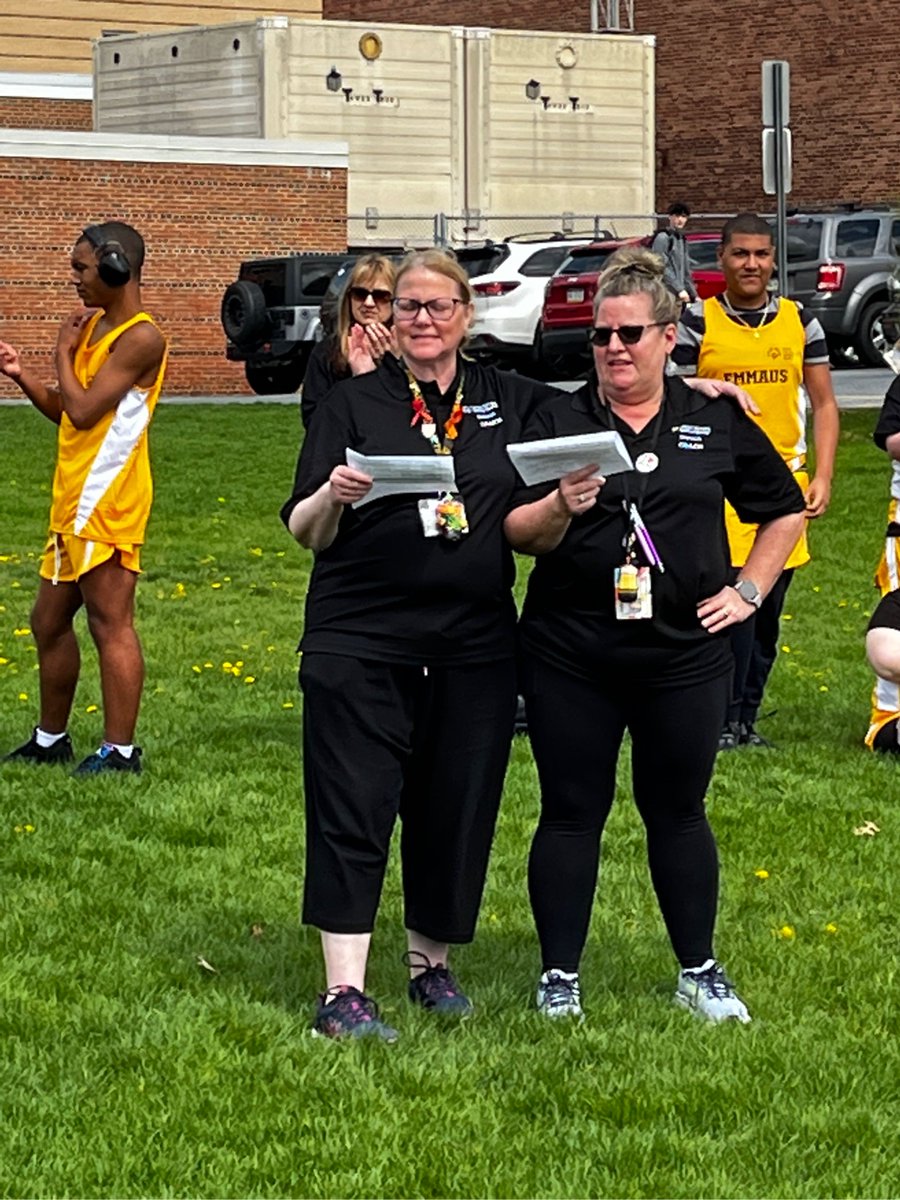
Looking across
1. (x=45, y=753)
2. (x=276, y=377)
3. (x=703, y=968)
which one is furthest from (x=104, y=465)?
(x=276, y=377)

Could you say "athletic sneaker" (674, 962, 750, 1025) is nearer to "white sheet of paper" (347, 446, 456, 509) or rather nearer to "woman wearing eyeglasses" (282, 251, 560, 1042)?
"woman wearing eyeglasses" (282, 251, 560, 1042)

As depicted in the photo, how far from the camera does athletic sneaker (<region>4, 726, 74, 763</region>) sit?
9.52 m

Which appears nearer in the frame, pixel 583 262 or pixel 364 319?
pixel 364 319

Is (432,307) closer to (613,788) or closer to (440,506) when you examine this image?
(440,506)

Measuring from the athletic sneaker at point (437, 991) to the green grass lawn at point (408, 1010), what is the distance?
62 mm

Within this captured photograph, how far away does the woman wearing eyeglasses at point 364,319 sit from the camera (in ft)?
23.2

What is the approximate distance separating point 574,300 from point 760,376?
21841 mm

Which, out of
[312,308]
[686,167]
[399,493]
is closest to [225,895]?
[399,493]

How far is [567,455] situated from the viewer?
217 inches

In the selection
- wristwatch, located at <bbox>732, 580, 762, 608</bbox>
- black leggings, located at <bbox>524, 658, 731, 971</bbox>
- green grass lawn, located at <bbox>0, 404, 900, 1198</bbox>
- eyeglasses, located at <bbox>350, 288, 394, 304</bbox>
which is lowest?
green grass lawn, located at <bbox>0, 404, 900, 1198</bbox>

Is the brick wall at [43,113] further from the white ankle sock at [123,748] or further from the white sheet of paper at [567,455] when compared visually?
the white sheet of paper at [567,455]

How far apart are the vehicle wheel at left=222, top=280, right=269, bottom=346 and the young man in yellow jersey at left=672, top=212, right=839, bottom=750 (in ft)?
71.6

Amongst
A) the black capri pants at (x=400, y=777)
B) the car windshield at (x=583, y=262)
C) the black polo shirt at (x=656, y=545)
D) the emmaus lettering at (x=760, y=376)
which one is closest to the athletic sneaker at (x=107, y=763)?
the emmaus lettering at (x=760, y=376)

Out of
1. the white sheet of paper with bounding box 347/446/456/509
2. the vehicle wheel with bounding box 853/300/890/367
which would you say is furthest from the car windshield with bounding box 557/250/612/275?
the white sheet of paper with bounding box 347/446/456/509
